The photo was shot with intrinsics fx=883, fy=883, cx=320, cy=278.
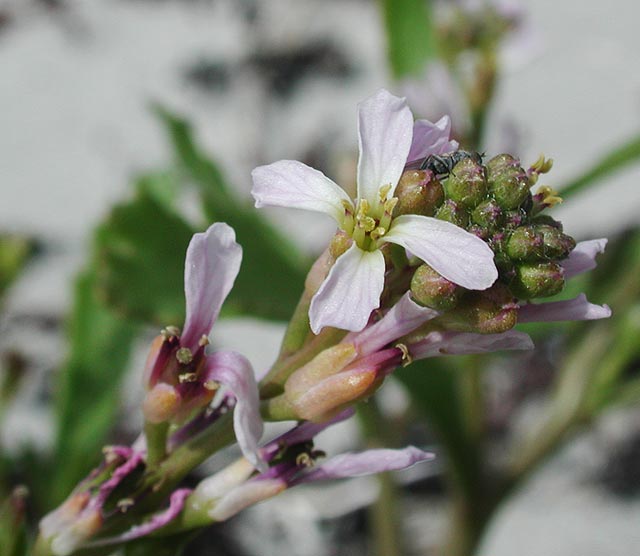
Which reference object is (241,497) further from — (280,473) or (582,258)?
(582,258)

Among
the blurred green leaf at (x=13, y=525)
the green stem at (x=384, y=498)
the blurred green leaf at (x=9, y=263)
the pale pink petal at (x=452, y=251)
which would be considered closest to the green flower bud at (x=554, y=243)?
the pale pink petal at (x=452, y=251)

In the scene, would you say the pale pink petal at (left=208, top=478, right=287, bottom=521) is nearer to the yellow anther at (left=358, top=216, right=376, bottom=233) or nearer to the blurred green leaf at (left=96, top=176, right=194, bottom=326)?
the yellow anther at (left=358, top=216, right=376, bottom=233)

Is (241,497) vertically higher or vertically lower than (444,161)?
lower

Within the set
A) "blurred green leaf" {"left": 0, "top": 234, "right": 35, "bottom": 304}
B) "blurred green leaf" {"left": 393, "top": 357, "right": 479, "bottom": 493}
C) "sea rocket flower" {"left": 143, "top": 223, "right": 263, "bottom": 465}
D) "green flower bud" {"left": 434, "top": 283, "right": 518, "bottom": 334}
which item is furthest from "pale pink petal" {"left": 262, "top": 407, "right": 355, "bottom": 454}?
"blurred green leaf" {"left": 0, "top": 234, "right": 35, "bottom": 304}

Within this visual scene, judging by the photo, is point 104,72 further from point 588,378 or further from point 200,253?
point 200,253

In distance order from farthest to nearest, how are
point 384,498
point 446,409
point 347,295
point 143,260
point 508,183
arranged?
point 384,498 < point 446,409 < point 143,260 < point 508,183 < point 347,295

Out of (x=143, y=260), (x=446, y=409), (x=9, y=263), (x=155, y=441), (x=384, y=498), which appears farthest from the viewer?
(x=9, y=263)

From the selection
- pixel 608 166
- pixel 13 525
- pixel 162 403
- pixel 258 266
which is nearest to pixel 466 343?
pixel 162 403
